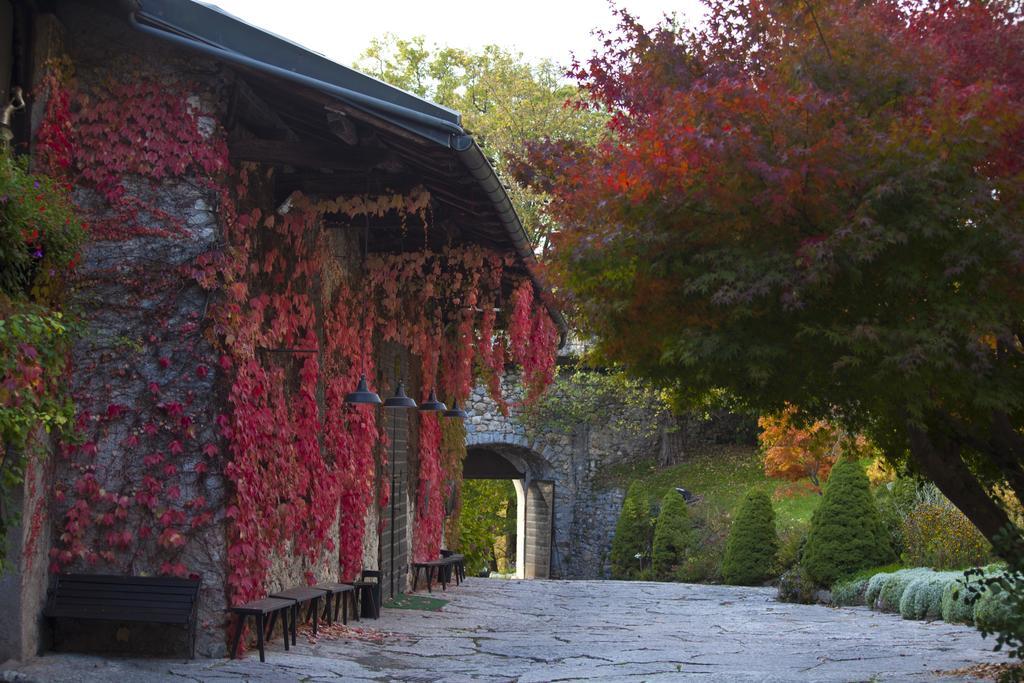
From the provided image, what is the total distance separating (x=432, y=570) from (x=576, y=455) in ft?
31.6

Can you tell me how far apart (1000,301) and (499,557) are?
3644 cm

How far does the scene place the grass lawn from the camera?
2142 cm

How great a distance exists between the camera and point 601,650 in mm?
8664

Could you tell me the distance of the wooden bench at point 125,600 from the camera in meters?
6.57

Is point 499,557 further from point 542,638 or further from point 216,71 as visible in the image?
point 216,71

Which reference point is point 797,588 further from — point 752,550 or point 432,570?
point 432,570

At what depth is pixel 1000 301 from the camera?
18.2ft

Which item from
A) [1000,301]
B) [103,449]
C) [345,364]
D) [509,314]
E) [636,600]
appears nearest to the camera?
[1000,301]

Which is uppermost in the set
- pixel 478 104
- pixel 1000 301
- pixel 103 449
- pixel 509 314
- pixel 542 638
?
pixel 478 104

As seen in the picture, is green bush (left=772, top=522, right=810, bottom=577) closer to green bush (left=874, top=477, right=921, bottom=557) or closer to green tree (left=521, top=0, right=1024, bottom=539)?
green bush (left=874, top=477, right=921, bottom=557)

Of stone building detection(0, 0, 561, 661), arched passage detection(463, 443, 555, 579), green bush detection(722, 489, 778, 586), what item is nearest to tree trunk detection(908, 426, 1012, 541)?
stone building detection(0, 0, 561, 661)

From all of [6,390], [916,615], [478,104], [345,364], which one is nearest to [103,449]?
[6,390]

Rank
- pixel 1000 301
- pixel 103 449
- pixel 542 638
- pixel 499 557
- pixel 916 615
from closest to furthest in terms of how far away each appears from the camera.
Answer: pixel 1000 301 → pixel 103 449 → pixel 542 638 → pixel 916 615 → pixel 499 557

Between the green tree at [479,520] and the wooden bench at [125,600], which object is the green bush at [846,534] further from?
the wooden bench at [125,600]
